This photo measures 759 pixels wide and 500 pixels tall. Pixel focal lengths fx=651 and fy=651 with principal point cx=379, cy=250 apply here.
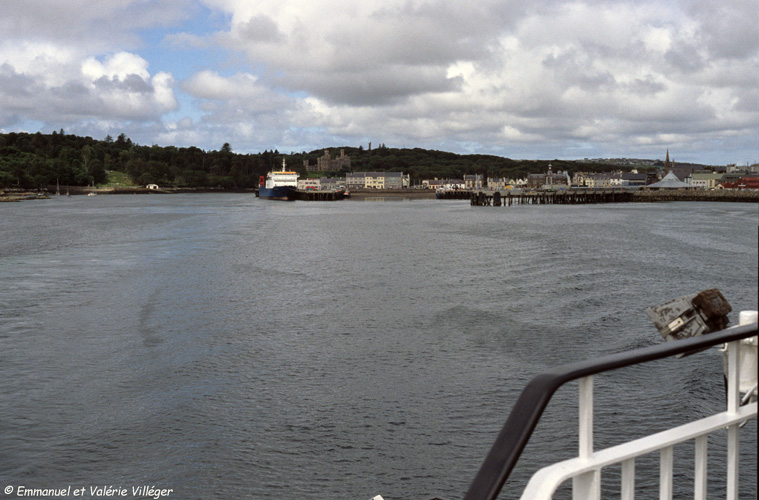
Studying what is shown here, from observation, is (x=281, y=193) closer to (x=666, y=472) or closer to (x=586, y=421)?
(x=666, y=472)

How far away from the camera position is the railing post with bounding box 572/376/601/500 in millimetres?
2814

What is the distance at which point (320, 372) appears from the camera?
52.6 ft

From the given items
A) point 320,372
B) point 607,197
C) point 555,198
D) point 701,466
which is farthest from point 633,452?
point 607,197

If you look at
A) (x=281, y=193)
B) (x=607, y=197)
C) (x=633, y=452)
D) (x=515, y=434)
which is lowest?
(x=633, y=452)

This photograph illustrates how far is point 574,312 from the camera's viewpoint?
23359mm

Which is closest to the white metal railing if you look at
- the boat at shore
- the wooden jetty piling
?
the wooden jetty piling

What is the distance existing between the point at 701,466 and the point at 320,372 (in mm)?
13143

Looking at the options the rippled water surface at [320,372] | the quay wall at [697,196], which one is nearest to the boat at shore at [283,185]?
the quay wall at [697,196]

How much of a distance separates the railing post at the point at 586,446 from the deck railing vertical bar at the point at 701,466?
→ 0.78 metres

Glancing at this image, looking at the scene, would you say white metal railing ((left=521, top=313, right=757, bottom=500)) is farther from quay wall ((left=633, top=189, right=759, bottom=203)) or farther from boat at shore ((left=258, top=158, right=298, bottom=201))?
quay wall ((left=633, top=189, right=759, bottom=203))

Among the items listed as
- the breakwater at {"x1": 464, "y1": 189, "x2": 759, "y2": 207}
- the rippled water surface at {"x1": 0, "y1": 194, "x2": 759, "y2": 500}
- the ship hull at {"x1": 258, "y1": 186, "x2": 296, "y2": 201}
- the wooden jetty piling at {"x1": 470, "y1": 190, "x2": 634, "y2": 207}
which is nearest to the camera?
the rippled water surface at {"x1": 0, "y1": 194, "x2": 759, "y2": 500}

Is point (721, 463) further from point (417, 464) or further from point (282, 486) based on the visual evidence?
point (282, 486)

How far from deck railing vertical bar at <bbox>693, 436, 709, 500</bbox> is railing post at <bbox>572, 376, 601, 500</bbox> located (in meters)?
0.78

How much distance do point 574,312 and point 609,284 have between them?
26.1 ft
